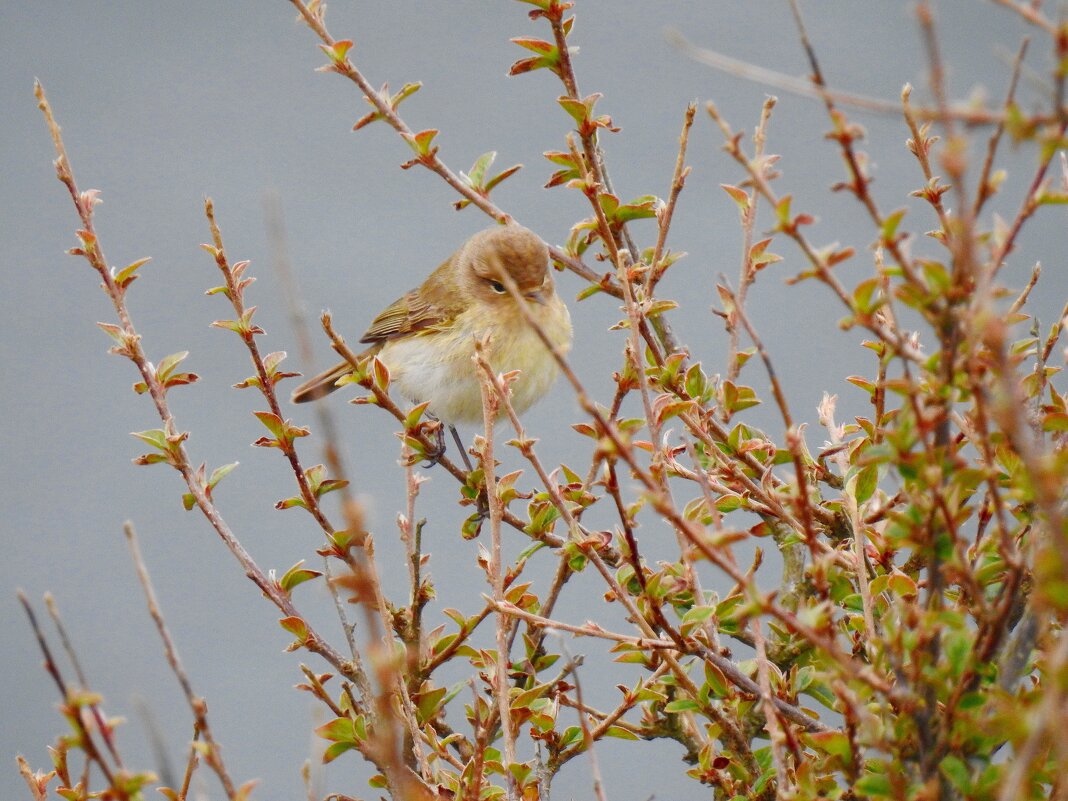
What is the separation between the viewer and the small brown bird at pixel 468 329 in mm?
1705

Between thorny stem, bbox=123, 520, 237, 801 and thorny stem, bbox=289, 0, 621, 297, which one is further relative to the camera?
thorny stem, bbox=289, 0, 621, 297

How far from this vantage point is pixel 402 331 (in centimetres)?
195

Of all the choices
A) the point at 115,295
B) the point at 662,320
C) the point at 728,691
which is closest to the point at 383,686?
the point at 728,691

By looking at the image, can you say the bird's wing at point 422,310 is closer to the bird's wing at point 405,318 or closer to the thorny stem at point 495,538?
the bird's wing at point 405,318

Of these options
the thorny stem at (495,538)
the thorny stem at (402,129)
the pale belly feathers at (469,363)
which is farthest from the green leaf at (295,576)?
the pale belly feathers at (469,363)

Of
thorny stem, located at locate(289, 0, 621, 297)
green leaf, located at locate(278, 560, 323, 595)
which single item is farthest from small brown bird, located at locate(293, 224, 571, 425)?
green leaf, located at locate(278, 560, 323, 595)

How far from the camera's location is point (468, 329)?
1.85 metres

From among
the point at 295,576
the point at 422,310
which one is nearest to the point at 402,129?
the point at 295,576

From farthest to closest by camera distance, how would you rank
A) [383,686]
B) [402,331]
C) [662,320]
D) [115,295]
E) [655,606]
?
1. [402,331]
2. [662,320]
3. [115,295]
4. [655,606]
5. [383,686]

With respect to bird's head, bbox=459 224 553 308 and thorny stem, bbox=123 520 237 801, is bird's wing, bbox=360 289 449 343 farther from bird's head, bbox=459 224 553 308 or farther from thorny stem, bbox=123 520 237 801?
thorny stem, bbox=123 520 237 801

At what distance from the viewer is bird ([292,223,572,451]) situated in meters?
1.71

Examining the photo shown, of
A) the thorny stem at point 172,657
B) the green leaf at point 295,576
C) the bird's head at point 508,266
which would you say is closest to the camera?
the thorny stem at point 172,657

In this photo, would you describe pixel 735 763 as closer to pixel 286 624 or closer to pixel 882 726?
pixel 882 726

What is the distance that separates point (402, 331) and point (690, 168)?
93cm
